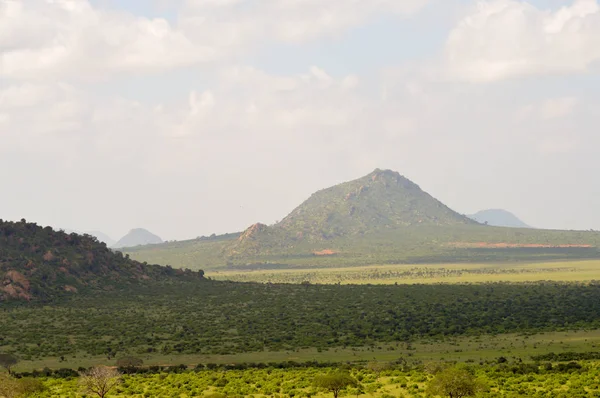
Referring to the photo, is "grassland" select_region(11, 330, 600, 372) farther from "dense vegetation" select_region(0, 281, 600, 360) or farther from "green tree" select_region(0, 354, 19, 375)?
"dense vegetation" select_region(0, 281, 600, 360)

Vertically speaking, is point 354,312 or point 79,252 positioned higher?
point 79,252

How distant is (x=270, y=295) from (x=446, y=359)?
2042 inches

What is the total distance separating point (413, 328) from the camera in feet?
291

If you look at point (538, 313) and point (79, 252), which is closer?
point (538, 313)

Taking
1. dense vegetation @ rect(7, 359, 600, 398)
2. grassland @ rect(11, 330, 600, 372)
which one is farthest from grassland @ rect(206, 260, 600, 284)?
dense vegetation @ rect(7, 359, 600, 398)

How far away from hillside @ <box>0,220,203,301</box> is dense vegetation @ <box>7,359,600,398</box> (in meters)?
54.8

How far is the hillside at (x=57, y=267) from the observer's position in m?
115

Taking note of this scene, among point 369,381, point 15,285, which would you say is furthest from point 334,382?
point 15,285

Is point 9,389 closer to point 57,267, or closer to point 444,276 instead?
point 57,267

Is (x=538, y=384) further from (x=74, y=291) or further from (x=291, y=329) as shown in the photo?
(x=74, y=291)

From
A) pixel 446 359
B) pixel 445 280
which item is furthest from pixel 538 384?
pixel 445 280

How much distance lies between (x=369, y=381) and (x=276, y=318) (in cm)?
4148

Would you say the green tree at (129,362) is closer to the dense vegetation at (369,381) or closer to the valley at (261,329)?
the valley at (261,329)

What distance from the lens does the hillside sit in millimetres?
114688
